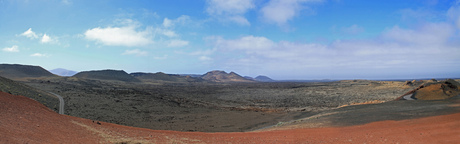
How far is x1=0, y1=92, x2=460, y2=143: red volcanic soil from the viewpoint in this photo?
8.75 meters

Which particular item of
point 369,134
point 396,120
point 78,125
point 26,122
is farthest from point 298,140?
point 26,122

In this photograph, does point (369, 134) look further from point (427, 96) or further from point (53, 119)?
point (427, 96)

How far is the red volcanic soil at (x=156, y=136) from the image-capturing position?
28.7 feet

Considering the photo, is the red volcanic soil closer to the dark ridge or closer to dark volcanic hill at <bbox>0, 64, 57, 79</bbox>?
the dark ridge

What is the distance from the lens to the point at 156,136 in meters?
11.7

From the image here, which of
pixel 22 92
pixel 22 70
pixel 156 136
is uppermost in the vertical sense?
pixel 22 70

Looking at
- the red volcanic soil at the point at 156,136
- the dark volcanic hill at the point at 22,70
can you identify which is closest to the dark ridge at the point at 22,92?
the red volcanic soil at the point at 156,136

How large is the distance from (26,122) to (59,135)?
1.80 metres

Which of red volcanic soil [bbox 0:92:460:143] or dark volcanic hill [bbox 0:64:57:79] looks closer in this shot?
red volcanic soil [bbox 0:92:460:143]

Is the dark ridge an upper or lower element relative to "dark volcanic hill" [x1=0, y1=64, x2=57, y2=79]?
lower

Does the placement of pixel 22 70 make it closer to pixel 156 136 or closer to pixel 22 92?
pixel 22 92

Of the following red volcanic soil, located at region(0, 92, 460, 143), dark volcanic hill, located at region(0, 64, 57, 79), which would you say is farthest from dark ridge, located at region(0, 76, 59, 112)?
dark volcanic hill, located at region(0, 64, 57, 79)

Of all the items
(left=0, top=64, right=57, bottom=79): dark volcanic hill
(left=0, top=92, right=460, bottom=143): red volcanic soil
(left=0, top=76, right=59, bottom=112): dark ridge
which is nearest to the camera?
(left=0, top=92, right=460, bottom=143): red volcanic soil

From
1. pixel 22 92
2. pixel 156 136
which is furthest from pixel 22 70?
pixel 156 136
